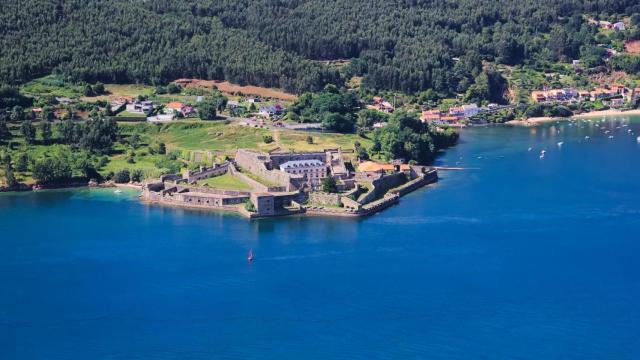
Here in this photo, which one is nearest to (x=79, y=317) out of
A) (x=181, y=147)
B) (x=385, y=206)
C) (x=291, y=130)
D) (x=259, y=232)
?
(x=259, y=232)

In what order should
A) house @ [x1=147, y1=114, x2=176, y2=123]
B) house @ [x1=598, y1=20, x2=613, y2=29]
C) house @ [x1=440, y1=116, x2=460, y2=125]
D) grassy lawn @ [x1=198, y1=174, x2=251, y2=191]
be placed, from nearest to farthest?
grassy lawn @ [x1=198, y1=174, x2=251, y2=191]
house @ [x1=147, y1=114, x2=176, y2=123]
house @ [x1=440, y1=116, x2=460, y2=125]
house @ [x1=598, y1=20, x2=613, y2=29]

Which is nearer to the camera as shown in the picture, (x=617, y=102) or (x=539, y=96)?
(x=539, y=96)

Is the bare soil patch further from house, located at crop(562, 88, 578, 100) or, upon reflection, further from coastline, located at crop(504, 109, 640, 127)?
house, located at crop(562, 88, 578, 100)

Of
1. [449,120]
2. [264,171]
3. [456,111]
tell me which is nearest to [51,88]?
[264,171]

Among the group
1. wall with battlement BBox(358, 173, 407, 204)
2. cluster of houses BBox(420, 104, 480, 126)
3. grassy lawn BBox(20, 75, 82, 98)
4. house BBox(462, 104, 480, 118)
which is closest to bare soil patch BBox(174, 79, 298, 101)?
grassy lawn BBox(20, 75, 82, 98)

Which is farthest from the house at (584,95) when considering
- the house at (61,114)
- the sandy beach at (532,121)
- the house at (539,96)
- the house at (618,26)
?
the house at (61,114)

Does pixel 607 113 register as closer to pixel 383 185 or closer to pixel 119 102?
pixel 383 185

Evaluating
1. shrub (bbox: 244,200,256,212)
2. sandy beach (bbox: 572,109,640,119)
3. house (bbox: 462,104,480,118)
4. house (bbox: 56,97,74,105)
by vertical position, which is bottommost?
shrub (bbox: 244,200,256,212)

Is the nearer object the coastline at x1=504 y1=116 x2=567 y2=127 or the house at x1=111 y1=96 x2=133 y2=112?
the house at x1=111 y1=96 x2=133 y2=112
